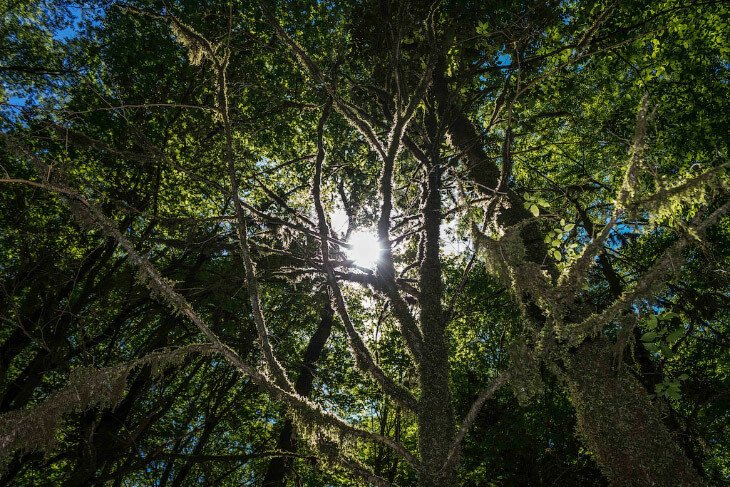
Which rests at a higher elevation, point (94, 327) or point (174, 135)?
point (174, 135)

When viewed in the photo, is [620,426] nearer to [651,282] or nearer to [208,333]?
[651,282]

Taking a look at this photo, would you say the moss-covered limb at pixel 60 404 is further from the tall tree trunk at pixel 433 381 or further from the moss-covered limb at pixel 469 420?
the moss-covered limb at pixel 469 420

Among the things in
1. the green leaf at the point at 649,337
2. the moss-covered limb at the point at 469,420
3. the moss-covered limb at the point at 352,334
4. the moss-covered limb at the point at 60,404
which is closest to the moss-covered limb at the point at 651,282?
the moss-covered limb at the point at 469,420

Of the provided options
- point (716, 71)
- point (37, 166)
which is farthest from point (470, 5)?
point (716, 71)

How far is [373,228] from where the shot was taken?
6625mm

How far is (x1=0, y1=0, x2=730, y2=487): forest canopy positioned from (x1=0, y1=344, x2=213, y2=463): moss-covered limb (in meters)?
0.01

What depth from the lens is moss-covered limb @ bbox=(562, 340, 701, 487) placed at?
2.04 metres

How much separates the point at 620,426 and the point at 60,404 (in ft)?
10.4

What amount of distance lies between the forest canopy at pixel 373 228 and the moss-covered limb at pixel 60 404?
0.01m

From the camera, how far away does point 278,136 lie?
834 centimetres

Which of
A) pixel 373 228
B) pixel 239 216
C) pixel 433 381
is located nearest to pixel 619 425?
pixel 433 381

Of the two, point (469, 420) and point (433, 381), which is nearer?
point (469, 420)

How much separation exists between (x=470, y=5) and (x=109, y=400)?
558 cm

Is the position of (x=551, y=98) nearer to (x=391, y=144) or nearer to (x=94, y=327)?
(x=391, y=144)
